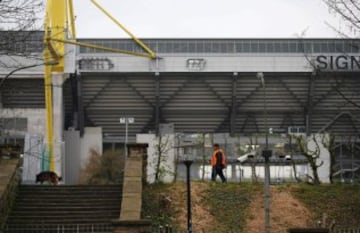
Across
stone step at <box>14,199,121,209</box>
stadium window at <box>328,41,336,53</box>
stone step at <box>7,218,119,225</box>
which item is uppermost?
stadium window at <box>328,41,336,53</box>

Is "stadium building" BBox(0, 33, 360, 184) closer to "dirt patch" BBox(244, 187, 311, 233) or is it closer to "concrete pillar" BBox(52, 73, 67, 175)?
"concrete pillar" BBox(52, 73, 67, 175)

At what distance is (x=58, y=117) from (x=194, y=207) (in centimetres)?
3741

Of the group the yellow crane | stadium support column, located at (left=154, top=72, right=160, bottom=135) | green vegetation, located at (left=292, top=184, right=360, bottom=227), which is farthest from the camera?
stadium support column, located at (left=154, top=72, right=160, bottom=135)

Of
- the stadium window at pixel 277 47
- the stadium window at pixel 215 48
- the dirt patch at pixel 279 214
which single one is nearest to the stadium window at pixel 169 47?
the stadium window at pixel 215 48

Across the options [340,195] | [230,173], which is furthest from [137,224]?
[230,173]

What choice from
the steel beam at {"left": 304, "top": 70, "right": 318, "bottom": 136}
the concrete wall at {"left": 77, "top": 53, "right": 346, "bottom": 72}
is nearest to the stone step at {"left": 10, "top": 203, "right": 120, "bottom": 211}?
the concrete wall at {"left": 77, "top": 53, "right": 346, "bottom": 72}

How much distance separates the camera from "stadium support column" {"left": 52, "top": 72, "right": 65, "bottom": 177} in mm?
56094

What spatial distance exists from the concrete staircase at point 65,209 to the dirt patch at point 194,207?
1.79 metres

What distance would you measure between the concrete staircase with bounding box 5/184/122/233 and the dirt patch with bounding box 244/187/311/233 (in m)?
4.13

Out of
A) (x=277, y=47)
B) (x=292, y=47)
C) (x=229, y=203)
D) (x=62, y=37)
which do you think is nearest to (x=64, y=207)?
(x=229, y=203)

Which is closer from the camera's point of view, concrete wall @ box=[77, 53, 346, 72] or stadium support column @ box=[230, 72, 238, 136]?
concrete wall @ box=[77, 53, 346, 72]

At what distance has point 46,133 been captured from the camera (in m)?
57.4

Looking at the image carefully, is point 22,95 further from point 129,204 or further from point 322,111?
point 129,204

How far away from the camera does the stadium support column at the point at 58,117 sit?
56094mm
